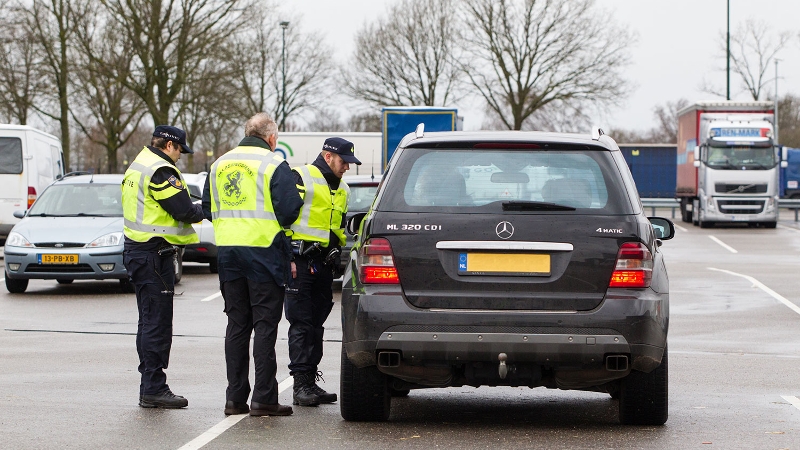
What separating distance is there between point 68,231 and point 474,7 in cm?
4416

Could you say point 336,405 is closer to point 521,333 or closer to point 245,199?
point 245,199

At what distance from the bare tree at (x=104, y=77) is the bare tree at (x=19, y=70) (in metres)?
1.54

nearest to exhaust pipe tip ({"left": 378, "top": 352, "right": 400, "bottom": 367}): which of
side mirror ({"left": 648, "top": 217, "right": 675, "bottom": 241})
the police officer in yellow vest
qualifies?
the police officer in yellow vest

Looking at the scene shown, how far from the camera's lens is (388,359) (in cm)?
667

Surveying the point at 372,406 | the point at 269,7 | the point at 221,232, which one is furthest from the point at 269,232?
the point at 269,7

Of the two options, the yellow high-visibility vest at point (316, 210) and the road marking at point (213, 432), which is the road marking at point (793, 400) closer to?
the yellow high-visibility vest at point (316, 210)

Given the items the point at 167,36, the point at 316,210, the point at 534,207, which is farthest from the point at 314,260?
the point at 167,36

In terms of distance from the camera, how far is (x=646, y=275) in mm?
6613

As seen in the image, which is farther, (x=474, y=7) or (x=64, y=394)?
(x=474, y=7)

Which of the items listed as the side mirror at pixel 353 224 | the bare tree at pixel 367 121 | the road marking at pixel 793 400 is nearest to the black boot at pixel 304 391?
the side mirror at pixel 353 224

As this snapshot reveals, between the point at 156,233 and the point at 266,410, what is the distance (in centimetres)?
144

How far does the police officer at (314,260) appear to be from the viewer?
26.6 ft

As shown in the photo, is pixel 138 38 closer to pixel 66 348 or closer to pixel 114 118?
pixel 114 118

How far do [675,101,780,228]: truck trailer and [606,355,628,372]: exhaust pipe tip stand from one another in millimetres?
30161
